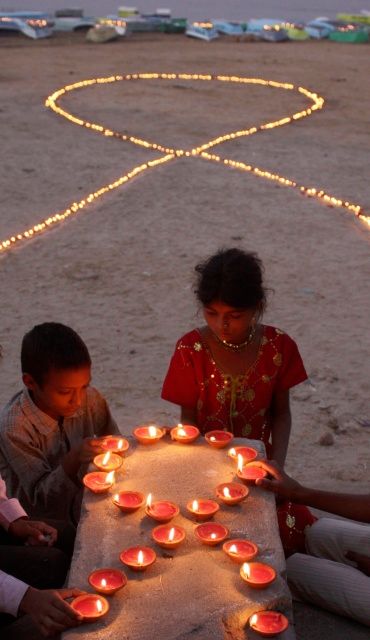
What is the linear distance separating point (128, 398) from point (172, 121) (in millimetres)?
7908

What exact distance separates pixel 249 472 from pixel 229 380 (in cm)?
83

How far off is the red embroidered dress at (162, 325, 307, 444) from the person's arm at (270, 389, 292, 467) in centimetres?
6

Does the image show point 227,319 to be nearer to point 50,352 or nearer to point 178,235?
point 50,352

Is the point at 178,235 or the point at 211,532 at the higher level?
the point at 211,532

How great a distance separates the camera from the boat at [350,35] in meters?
22.2

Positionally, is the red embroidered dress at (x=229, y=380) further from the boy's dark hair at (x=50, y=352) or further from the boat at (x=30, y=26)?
the boat at (x=30, y=26)

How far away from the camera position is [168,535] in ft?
9.15

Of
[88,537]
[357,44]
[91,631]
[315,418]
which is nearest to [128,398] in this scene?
[315,418]

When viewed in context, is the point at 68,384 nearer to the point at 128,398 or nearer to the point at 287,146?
the point at 128,398

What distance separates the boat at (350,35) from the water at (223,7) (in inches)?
348

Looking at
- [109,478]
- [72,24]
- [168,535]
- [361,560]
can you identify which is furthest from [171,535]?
[72,24]

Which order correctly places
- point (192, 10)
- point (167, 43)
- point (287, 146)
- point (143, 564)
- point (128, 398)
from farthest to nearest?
1. point (192, 10)
2. point (167, 43)
3. point (287, 146)
4. point (128, 398)
5. point (143, 564)

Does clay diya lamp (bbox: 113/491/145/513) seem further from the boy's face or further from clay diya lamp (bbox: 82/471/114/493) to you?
the boy's face

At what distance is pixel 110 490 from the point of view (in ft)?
10.0
